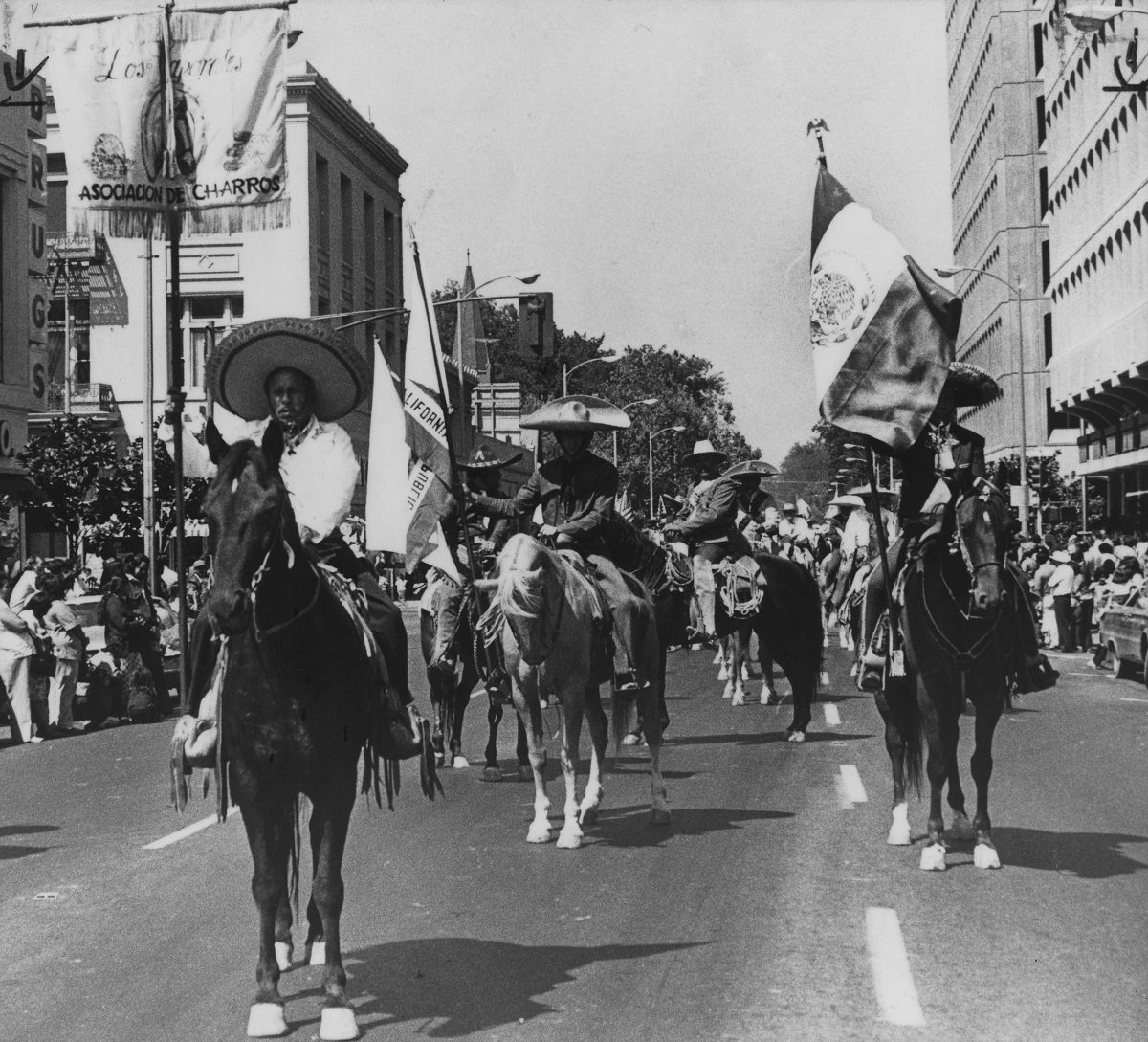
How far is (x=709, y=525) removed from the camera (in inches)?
655

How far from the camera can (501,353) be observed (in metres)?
126

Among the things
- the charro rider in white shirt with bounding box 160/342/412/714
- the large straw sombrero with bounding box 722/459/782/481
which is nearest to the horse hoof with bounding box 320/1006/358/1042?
the charro rider in white shirt with bounding box 160/342/412/714

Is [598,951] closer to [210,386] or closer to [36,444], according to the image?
[210,386]

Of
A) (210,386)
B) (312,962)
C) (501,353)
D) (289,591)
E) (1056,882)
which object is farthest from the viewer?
(501,353)

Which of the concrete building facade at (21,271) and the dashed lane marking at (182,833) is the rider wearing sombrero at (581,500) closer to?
the dashed lane marking at (182,833)

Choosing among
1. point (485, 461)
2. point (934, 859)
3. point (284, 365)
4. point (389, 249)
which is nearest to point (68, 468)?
point (485, 461)

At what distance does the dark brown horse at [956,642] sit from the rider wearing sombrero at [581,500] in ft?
7.02

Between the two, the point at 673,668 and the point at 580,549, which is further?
the point at 673,668

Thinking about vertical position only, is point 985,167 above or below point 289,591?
above

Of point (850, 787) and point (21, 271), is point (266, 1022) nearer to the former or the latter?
point (850, 787)

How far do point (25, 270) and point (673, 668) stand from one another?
1924 centimetres

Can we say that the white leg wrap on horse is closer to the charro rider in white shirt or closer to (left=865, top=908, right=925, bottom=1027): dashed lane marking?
(left=865, top=908, right=925, bottom=1027): dashed lane marking

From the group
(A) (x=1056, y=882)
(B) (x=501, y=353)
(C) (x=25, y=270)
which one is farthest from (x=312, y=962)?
(B) (x=501, y=353)

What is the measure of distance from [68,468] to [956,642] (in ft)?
104
